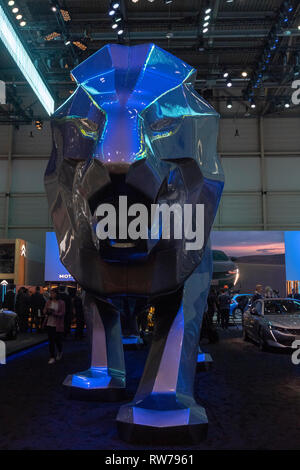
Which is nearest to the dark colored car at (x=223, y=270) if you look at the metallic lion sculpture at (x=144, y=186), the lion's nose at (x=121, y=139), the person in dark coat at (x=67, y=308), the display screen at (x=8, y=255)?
the person in dark coat at (x=67, y=308)

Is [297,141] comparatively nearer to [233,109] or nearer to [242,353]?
[233,109]

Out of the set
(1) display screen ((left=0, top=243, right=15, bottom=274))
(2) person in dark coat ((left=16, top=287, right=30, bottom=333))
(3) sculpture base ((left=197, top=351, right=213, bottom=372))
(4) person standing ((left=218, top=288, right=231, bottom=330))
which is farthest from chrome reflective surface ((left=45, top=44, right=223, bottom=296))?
(1) display screen ((left=0, top=243, right=15, bottom=274))

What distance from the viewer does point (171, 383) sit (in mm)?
2943

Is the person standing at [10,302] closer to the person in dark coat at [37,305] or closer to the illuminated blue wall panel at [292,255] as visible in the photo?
the person in dark coat at [37,305]

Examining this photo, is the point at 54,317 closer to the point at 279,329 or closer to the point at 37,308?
the point at 279,329

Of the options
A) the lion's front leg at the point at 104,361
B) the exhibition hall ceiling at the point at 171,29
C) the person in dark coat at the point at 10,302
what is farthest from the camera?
the person in dark coat at the point at 10,302

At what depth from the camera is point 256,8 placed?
485 inches

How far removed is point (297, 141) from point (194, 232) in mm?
18576

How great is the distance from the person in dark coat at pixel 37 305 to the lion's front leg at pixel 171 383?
9.05 metres

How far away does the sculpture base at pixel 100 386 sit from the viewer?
4055mm

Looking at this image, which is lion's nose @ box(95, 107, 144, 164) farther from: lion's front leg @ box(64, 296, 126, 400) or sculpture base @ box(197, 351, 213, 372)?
sculpture base @ box(197, 351, 213, 372)

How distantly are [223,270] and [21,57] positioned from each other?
9945 millimetres

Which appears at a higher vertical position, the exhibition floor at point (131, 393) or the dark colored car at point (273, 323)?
the dark colored car at point (273, 323)
